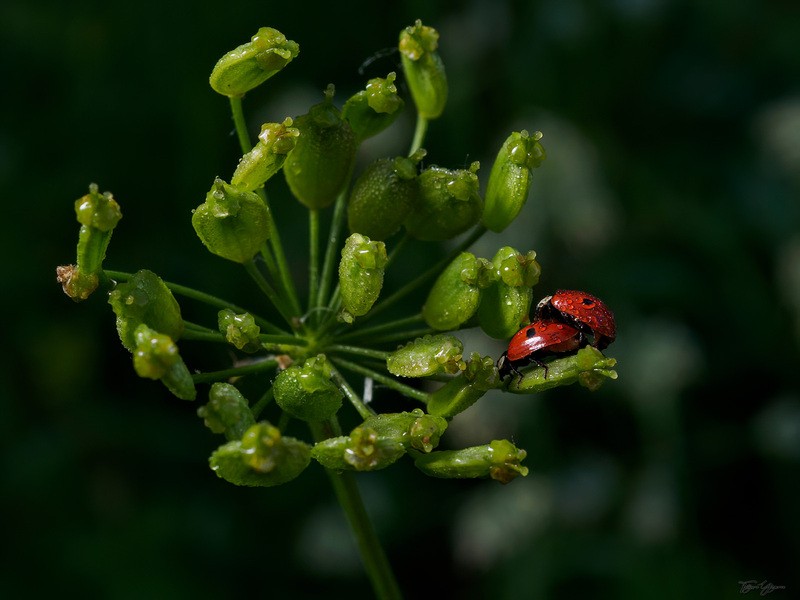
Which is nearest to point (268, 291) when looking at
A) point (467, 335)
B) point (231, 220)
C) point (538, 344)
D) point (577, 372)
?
point (231, 220)

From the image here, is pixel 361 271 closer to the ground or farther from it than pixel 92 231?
closer to the ground

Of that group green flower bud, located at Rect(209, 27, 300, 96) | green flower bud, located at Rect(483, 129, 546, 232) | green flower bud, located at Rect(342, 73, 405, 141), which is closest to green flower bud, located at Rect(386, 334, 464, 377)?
→ green flower bud, located at Rect(483, 129, 546, 232)

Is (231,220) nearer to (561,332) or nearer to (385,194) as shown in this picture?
(385,194)

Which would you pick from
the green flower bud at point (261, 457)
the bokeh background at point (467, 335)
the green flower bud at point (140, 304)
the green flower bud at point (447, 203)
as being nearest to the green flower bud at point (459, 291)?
the green flower bud at point (447, 203)

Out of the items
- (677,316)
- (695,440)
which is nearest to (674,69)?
(677,316)

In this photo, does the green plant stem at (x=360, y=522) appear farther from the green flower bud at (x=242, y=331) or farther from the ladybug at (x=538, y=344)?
the ladybug at (x=538, y=344)

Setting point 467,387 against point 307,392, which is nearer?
point 307,392

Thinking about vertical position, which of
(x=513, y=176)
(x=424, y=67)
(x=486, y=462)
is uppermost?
(x=424, y=67)
